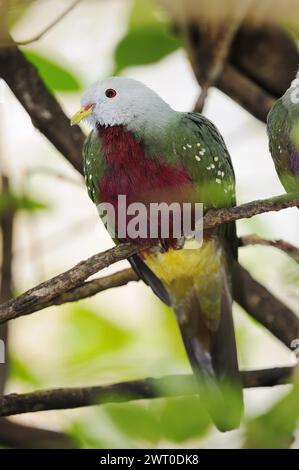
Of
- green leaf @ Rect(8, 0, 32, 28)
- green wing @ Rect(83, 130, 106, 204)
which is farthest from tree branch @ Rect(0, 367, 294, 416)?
green leaf @ Rect(8, 0, 32, 28)

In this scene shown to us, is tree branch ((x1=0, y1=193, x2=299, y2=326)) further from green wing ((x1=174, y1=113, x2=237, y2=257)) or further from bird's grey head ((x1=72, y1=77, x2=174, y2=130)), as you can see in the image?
bird's grey head ((x1=72, y1=77, x2=174, y2=130))

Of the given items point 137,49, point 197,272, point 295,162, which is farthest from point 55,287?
point 137,49

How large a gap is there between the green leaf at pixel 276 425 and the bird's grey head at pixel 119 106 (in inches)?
46.1

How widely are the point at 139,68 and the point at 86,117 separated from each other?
36cm

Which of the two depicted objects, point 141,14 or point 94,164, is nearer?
point 94,164

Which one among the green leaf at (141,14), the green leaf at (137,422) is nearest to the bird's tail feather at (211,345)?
the green leaf at (141,14)

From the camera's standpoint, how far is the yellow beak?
2.64 meters

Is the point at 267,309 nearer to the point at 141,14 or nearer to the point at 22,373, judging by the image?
the point at 22,373

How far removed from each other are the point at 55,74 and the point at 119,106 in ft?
1.08

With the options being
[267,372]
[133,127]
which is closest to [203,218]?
[133,127]

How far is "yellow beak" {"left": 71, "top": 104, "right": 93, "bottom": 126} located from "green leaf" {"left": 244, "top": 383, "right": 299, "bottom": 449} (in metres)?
1.23

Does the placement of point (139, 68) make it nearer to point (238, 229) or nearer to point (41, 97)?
point (41, 97)

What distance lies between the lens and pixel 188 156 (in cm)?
260

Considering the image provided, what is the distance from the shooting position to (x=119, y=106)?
105 inches
